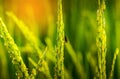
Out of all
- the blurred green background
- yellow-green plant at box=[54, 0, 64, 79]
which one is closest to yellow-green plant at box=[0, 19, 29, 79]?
yellow-green plant at box=[54, 0, 64, 79]

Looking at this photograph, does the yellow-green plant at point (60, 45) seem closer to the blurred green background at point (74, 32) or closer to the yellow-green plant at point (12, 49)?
the yellow-green plant at point (12, 49)

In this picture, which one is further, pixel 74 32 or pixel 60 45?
pixel 74 32

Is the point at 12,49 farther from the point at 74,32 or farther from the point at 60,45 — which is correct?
the point at 74,32

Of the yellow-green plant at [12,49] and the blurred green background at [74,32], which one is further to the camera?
the blurred green background at [74,32]

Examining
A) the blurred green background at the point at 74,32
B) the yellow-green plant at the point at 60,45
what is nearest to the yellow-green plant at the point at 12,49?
the yellow-green plant at the point at 60,45

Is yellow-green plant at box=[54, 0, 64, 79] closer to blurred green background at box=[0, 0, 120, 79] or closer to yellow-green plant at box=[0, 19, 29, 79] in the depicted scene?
yellow-green plant at box=[0, 19, 29, 79]

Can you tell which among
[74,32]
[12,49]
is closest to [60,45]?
[12,49]

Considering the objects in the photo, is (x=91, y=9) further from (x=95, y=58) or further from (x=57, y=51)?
(x=57, y=51)

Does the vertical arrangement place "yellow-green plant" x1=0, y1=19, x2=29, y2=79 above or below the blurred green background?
above

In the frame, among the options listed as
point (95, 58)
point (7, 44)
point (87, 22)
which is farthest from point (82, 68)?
point (7, 44)
